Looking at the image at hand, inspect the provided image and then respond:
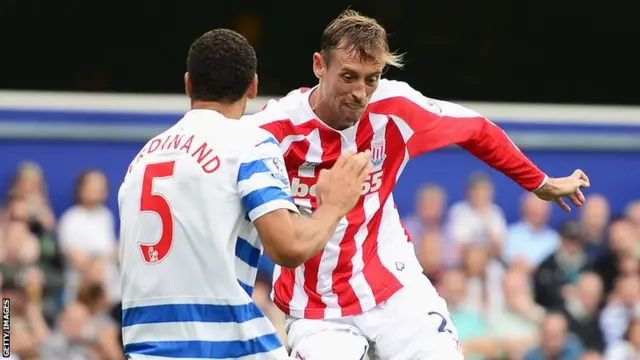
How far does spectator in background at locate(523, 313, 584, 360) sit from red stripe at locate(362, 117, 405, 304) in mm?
5849

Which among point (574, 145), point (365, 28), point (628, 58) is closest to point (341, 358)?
point (365, 28)

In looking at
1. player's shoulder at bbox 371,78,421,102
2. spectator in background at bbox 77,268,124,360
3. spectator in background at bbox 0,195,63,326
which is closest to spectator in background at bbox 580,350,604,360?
spectator in background at bbox 77,268,124,360

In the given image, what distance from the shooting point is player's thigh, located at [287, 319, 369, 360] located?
6.10m

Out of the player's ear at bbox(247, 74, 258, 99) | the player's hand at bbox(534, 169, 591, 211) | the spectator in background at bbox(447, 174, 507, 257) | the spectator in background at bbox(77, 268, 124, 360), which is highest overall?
the player's ear at bbox(247, 74, 258, 99)

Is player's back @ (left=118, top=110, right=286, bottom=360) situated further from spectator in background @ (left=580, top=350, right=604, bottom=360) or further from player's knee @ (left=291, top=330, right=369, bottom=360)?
spectator in background @ (left=580, top=350, right=604, bottom=360)

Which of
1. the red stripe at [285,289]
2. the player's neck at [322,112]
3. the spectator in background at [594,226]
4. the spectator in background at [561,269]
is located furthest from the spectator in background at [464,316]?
the player's neck at [322,112]

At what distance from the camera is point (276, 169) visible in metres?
4.93

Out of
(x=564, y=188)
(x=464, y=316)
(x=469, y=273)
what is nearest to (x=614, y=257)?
(x=469, y=273)

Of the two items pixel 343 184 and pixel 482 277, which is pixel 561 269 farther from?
pixel 343 184

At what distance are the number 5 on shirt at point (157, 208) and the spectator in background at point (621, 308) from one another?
26.3 feet

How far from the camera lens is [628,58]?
609 inches

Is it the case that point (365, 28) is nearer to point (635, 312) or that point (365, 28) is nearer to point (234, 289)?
point (234, 289)

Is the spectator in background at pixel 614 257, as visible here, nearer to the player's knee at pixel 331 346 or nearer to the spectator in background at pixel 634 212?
the spectator in background at pixel 634 212

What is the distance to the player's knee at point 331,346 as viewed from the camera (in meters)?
6.09
